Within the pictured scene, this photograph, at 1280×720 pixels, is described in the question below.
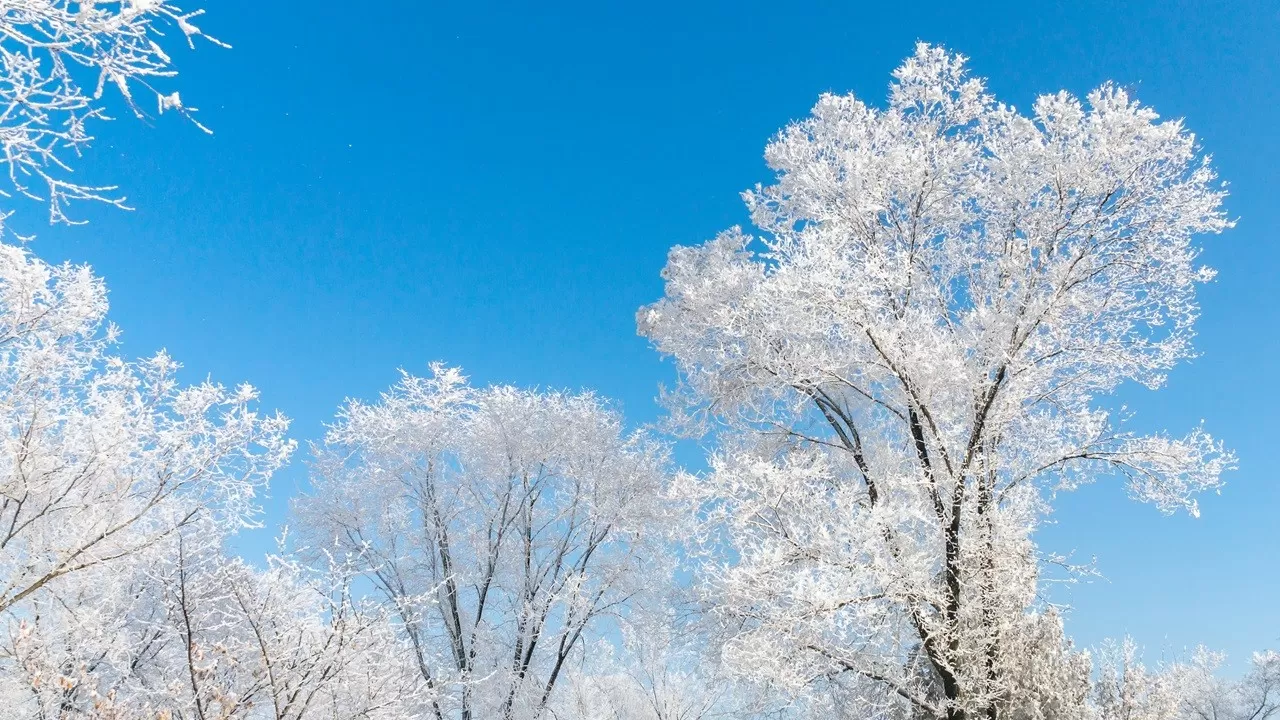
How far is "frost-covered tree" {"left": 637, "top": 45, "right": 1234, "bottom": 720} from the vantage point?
8.21 meters

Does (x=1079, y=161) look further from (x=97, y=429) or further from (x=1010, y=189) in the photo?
(x=97, y=429)

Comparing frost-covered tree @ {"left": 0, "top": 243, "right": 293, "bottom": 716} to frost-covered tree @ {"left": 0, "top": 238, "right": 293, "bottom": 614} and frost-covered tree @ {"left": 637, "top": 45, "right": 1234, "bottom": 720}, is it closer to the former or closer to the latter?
frost-covered tree @ {"left": 0, "top": 238, "right": 293, "bottom": 614}

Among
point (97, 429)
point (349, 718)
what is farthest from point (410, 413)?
point (349, 718)

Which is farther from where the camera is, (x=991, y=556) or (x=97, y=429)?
(x=991, y=556)

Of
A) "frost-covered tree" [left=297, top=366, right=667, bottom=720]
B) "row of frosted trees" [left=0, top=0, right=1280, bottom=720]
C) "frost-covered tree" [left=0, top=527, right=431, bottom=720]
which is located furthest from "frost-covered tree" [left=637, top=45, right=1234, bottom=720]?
"frost-covered tree" [left=297, top=366, right=667, bottom=720]

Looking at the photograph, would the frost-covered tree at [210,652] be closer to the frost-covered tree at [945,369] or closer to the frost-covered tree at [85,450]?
the frost-covered tree at [85,450]

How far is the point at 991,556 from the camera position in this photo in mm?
8211

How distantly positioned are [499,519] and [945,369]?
9655 mm

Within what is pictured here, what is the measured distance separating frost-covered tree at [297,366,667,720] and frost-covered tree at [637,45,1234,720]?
549cm

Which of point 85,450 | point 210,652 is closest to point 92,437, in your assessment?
point 85,450

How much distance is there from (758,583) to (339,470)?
35.9ft

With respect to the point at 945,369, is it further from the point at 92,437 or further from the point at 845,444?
the point at 92,437

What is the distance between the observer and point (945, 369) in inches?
330

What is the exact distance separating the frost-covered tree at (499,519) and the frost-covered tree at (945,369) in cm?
549
